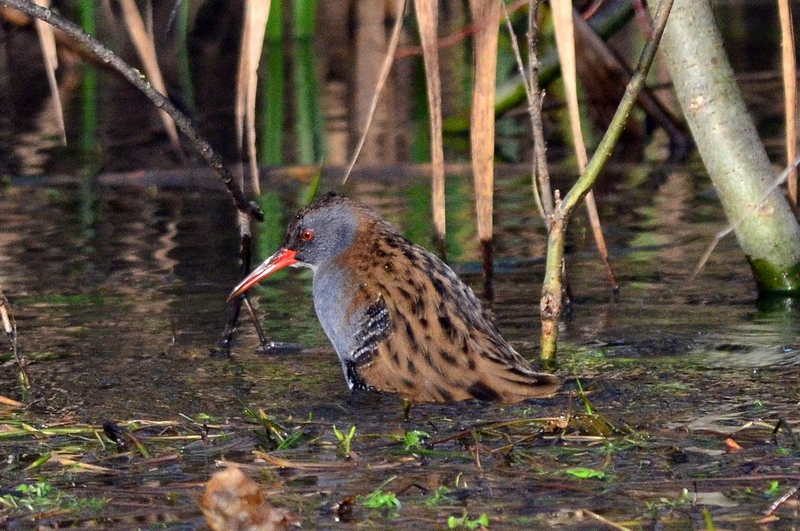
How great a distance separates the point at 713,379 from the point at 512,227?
3227mm

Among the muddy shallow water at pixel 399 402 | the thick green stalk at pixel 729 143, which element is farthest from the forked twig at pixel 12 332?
the thick green stalk at pixel 729 143

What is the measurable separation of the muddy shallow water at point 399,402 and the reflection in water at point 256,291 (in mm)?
17

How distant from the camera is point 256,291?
6727mm

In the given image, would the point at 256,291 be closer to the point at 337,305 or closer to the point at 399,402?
the point at 337,305

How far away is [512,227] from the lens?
7809 millimetres

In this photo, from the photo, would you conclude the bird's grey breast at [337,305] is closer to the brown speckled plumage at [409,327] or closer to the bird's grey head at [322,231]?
the brown speckled plumage at [409,327]

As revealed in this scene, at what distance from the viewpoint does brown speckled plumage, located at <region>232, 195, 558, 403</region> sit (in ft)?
14.8

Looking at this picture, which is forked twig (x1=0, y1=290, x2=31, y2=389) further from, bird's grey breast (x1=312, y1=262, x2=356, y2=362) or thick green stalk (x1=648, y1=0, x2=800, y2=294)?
thick green stalk (x1=648, y1=0, x2=800, y2=294)

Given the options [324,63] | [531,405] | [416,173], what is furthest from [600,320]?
[324,63]

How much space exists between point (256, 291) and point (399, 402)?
2.26 m

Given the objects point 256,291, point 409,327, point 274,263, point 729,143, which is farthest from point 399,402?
point 256,291

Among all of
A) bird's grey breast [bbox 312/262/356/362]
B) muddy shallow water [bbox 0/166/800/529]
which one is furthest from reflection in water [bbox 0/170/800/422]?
bird's grey breast [bbox 312/262/356/362]

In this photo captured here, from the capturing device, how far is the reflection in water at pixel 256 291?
4.98 meters

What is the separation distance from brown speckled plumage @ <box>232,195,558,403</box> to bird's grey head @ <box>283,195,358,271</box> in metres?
0.03
